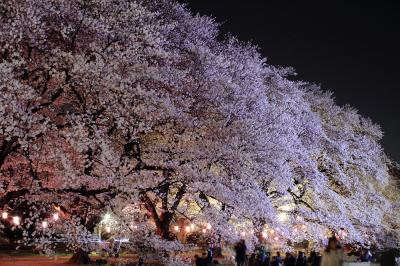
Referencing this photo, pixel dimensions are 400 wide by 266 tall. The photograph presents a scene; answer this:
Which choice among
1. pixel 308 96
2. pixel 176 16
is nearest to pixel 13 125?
pixel 176 16

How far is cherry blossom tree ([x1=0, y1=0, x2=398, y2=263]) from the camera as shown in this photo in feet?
Answer: 42.5

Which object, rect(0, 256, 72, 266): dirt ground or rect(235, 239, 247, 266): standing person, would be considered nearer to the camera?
rect(235, 239, 247, 266): standing person

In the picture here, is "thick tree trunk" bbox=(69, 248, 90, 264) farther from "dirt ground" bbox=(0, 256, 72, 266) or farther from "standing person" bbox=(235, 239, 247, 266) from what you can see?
"standing person" bbox=(235, 239, 247, 266)

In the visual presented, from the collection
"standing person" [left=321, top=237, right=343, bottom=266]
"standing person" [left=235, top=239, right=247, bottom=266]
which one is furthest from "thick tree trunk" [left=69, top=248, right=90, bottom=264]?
"standing person" [left=321, top=237, right=343, bottom=266]

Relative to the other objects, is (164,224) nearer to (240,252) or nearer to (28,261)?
(240,252)

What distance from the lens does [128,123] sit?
45.1 ft

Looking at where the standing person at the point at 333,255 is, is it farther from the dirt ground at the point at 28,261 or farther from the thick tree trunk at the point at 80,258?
the dirt ground at the point at 28,261

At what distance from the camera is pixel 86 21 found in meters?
13.6

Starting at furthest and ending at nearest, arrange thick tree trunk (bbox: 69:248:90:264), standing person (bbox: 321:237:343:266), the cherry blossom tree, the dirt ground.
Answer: the dirt ground < thick tree trunk (bbox: 69:248:90:264) < the cherry blossom tree < standing person (bbox: 321:237:343:266)

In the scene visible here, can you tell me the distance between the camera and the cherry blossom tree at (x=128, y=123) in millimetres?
12945

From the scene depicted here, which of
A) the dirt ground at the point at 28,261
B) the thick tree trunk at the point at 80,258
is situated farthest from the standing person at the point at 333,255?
the dirt ground at the point at 28,261

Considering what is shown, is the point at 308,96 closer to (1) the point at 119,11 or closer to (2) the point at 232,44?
(2) the point at 232,44

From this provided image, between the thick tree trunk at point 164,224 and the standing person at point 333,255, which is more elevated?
the thick tree trunk at point 164,224

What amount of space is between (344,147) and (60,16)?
20.6m
